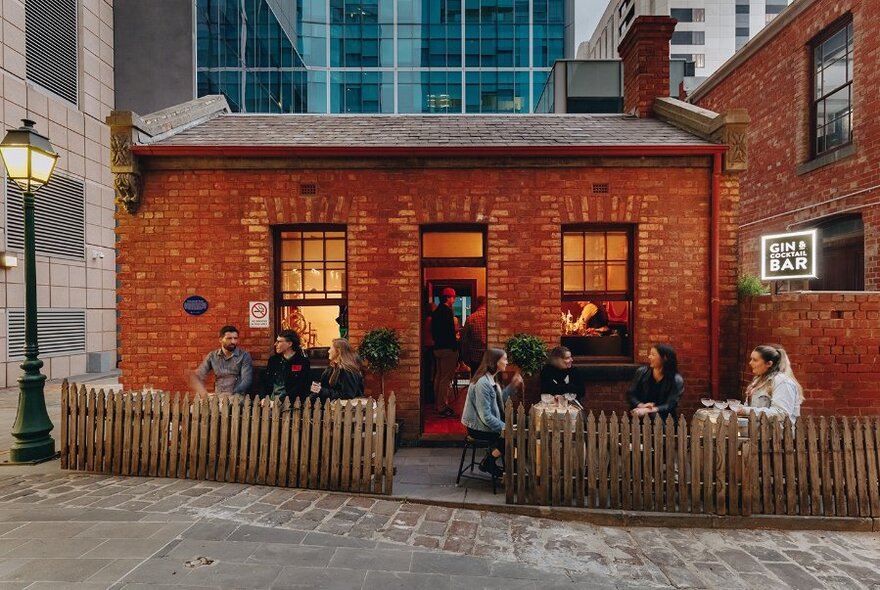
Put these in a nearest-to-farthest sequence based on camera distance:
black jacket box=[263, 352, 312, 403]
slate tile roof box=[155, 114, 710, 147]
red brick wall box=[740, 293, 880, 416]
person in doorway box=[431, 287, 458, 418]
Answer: black jacket box=[263, 352, 312, 403] → red brick wall box=[740, 293, 880, 416] → slate tile roof box=[155, 114, 710, 147] → person in doorway box=[431, 287, 458, 418]

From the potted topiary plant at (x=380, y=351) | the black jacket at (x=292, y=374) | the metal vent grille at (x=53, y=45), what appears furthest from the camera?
the metal vent grille at (x=53, y=45)

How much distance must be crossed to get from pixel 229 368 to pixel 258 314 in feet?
3.32

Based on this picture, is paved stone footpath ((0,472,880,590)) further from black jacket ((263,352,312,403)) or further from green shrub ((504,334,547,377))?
green shrub ((504,334,547,377))

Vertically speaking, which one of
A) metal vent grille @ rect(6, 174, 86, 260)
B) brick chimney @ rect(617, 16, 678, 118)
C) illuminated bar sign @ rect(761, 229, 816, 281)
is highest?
brick chimney @ rect(617, 16, 678, 118)

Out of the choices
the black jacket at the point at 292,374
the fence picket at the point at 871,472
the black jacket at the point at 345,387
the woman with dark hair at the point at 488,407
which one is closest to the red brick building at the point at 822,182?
the fence picket at the point at 871,472

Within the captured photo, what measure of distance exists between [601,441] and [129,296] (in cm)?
718

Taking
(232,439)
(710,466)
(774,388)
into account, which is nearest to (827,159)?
(774,388)

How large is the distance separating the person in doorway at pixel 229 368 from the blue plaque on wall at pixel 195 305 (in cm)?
92

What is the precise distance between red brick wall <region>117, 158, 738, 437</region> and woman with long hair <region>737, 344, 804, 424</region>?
6.86 ft

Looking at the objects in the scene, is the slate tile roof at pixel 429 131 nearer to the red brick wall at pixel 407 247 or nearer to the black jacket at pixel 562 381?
the red brick wall at pixel 407 247

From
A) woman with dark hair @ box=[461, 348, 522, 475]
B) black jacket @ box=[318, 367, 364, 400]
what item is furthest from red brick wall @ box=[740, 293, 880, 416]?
black jacket @ box=[318, 367, 364, 400]

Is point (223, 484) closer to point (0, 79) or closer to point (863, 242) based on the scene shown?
point (863, 242)

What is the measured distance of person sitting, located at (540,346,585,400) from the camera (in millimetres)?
6883

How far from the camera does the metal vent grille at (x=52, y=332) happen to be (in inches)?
554
